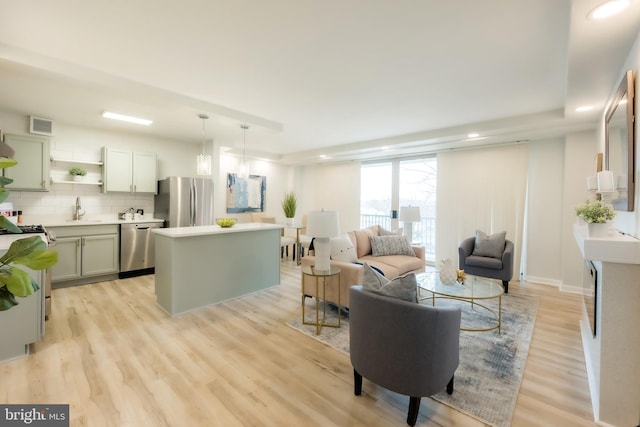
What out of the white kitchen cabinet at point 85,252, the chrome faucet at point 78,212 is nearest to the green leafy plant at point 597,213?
the white kitchen cabinet at point 85,252

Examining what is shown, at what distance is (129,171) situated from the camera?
16.5ft

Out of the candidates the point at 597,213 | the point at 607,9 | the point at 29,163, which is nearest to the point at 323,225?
the point at 597,213

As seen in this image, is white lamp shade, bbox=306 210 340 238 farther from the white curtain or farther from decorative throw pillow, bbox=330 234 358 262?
the white curtain

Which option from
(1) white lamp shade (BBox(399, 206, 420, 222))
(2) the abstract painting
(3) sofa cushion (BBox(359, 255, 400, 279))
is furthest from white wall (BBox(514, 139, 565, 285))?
(2) the abstract painting

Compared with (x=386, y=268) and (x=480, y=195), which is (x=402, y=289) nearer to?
(x=386, y=268)

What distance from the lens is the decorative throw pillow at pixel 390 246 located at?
4441mm

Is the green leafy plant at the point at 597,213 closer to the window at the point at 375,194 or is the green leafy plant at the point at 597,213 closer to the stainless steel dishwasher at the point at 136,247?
the window at the point at 375,194

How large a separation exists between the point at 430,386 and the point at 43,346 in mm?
3304

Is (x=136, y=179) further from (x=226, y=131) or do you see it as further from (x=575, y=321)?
(x=575, y=321)

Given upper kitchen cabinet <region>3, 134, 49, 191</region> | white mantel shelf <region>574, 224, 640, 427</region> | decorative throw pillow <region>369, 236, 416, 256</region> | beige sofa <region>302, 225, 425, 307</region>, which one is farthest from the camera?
decorative throw pillow <region>369, 236, 416, 256</region>

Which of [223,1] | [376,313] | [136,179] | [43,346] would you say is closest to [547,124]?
[376,313]

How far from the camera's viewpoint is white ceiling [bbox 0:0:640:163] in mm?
1914

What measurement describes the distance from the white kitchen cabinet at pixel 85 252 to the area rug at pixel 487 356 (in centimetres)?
342

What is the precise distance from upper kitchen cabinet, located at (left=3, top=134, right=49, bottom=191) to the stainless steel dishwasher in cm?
123
